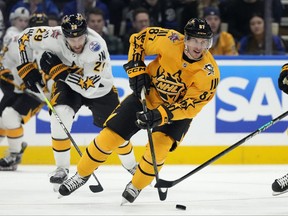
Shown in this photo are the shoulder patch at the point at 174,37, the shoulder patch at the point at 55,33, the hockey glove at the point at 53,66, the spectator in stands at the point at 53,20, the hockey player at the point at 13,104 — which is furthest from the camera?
the spectator in stands at the point at 53,20

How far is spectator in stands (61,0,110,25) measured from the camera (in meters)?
7.44

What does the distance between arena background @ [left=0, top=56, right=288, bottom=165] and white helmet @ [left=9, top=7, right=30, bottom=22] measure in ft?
2.74

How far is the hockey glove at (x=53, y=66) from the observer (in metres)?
5.74

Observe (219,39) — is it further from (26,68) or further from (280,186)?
(280,186)

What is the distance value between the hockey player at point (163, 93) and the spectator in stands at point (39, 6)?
248 cm

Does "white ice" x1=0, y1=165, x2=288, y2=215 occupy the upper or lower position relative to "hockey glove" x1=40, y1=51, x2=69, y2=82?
lower

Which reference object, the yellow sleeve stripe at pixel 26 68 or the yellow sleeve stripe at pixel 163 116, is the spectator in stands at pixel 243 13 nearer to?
the yellow sleeve stripe at pixel 26 68

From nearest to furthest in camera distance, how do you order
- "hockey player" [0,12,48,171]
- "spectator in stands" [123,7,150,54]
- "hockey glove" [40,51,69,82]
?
"hockey glove" [40,51,69,82]
"hockey player" [0,12,48,171]
"spectator in stands" [123,7,150,54]

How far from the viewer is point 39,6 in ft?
24.7

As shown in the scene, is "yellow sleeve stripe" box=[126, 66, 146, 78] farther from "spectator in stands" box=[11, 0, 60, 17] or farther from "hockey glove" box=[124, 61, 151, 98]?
"spectator in stands" box=[11, 0, 60, 17]

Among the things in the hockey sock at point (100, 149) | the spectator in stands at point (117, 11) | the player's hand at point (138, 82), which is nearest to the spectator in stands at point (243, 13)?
the spectator in stands at point (117, 11)

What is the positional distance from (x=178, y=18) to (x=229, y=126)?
1041 mm

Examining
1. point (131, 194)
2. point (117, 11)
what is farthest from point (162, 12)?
point (131, 194)

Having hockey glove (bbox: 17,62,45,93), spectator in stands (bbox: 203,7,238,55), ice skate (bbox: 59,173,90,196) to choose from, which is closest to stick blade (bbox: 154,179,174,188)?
ice skate (bbox: 59,173,90,196)
